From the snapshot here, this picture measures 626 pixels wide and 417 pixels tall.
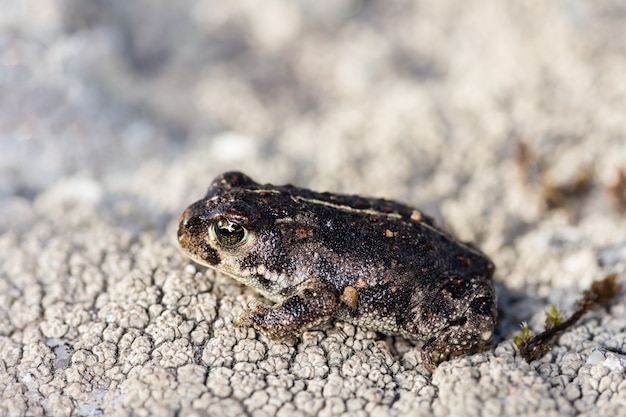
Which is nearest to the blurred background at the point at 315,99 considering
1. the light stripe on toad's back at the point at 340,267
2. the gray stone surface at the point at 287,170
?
the gray stone surface at the point at 287,170

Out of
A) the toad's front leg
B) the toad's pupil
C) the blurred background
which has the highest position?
the blurred background

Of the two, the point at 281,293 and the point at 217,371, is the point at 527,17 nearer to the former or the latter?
the point at 281,293

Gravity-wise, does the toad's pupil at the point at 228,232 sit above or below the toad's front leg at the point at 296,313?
above

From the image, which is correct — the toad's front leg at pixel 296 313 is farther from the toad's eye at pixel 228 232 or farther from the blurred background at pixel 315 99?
the blurred background at pixel 315 99

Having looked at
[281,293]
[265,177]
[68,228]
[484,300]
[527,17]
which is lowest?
[484,300]

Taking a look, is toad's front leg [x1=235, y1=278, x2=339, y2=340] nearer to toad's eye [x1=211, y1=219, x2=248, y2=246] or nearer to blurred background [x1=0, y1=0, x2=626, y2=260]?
toad's eye [x1=211, y1=219, x2=248, y2=246]

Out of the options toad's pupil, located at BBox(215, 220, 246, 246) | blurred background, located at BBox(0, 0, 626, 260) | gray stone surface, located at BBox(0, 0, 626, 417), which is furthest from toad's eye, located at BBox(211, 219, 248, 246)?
blurred background, located at BBox(0, 0, 626, 260)

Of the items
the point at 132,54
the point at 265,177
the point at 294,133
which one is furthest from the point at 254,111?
the point at 132,54
